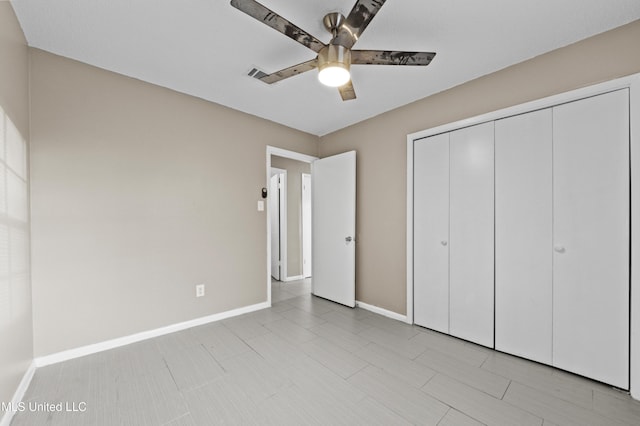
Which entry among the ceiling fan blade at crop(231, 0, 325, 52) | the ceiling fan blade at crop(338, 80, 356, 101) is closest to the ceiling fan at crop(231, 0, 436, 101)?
the ceiling fan blade at crop(231, 0, 325, 52)

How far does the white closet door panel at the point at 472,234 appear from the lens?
7.73ft

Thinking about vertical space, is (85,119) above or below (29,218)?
above

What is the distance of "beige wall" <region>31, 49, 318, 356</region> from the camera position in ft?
6.70

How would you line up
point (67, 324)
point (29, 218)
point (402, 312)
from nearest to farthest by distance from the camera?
point (29, 218)
point (67, 324)
point (402, 312)

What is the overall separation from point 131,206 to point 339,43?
88.2 inches

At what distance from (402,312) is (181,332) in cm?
235

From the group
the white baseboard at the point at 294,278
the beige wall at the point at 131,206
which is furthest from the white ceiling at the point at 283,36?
the white baseboard at the point at 294,278

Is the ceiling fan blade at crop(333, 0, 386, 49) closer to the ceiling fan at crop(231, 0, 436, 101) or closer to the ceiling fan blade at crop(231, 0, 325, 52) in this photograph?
the ceiling fan at crop(231, 0, 436, 101)

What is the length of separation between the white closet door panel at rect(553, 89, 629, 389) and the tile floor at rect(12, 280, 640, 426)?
0.24 m

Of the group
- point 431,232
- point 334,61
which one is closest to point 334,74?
point 334,61

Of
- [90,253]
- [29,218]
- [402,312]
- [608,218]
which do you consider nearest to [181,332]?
[90,253]

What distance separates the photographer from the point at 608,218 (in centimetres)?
180

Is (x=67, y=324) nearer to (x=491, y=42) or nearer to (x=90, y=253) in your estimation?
(x=90, y=253)

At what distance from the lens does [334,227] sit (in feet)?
11.9
